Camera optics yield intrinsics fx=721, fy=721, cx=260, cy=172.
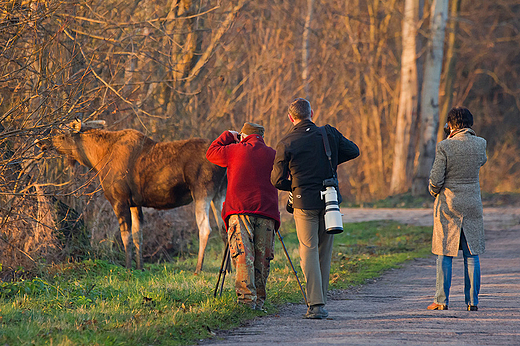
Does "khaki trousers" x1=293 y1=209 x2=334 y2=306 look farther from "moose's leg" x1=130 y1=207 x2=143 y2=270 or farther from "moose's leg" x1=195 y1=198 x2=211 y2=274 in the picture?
"moose's leg" x1=130 y1=207 x2=143 y2=270

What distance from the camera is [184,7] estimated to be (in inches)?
576

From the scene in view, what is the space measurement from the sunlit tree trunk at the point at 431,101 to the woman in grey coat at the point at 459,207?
17.8 m

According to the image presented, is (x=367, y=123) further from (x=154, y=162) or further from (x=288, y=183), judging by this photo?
(x=288, y=183)

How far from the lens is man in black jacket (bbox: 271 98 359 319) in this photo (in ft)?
25.5

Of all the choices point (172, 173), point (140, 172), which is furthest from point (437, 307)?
point (140, 172)

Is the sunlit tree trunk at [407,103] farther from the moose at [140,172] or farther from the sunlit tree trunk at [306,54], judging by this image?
the moose at [140,172]

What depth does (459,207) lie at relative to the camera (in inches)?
324

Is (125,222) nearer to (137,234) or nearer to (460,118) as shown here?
(137,234)

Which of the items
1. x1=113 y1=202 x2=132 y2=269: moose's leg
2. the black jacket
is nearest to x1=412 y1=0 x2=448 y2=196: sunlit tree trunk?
x1=113 y1=202 x2=132 y2=269: moose's leg

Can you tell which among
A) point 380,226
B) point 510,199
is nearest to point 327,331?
point 380,226

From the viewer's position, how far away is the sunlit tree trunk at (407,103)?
2680 cm

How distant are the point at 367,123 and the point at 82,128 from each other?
2430 cm

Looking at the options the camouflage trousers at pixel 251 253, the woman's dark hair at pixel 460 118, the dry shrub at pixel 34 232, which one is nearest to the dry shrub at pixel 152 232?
the dry shrub at pixel 34 232

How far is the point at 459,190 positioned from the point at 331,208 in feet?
5.51
